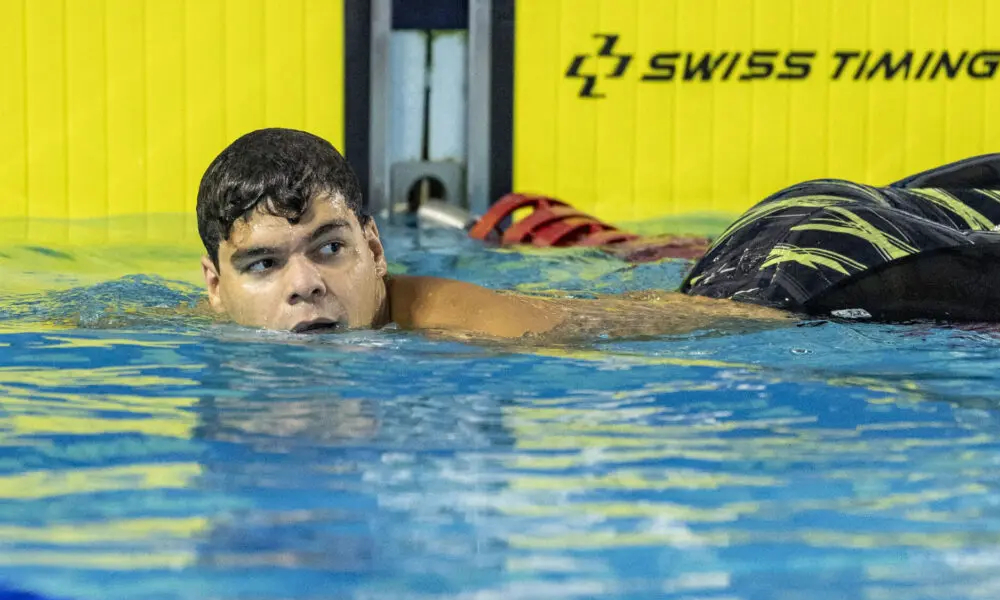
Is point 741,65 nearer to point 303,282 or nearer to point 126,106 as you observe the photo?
point 126,106

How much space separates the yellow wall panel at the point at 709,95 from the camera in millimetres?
6039

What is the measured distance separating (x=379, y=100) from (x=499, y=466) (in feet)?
14.0

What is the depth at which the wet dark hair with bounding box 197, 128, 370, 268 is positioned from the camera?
9.09 ft

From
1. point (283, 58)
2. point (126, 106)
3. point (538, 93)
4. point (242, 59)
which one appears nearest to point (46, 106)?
point (126, 106)

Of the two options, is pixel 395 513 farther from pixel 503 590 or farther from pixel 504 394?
pixel 504 394

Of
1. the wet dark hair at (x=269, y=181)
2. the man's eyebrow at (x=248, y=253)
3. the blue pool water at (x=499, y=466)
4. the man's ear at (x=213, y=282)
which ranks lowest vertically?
the blue pool water at (x=499, y=466)

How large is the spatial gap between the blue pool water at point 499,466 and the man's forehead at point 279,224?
0.63 ft

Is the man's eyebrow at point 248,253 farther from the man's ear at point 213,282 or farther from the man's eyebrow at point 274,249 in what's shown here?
the man's ear at point 213,282

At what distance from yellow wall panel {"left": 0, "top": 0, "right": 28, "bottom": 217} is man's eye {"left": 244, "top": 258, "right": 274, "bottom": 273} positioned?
3.40m

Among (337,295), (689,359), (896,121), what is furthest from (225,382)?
(896,121)

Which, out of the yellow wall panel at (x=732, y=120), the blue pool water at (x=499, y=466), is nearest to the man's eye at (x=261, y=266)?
the blue pool water at (x=499, y=466)

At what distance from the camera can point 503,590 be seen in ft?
5.02

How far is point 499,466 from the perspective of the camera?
194 centimetres

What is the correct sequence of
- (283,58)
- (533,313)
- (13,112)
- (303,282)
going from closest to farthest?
1. (303,282)
2. (533,313)
3. (13,112)
4. (283,58)
